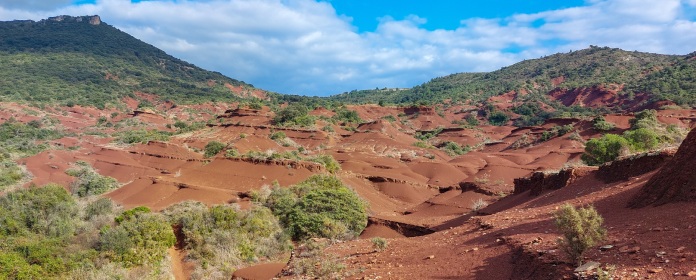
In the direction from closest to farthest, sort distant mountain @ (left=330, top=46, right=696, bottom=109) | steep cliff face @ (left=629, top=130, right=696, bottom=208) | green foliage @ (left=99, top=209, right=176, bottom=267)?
steep cliff face @ (left=629, top=130, right=696, bottom=208) → green foliage @ (left=99, top=209, right=176, bottom=267) → distant mountain @ (left=330, top=46, right=696, bottom=109)

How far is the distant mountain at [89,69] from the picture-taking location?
9700 cm

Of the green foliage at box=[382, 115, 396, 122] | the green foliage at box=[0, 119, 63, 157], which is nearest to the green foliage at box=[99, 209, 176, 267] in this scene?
the green foliage at box=[0, 119, 63, 157]

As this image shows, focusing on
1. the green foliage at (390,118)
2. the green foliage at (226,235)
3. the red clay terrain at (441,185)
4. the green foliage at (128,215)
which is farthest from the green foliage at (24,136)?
the green foliage at (390,118)

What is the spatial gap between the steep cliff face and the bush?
2899 millimetres

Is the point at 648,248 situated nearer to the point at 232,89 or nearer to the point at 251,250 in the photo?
the point at 251,250

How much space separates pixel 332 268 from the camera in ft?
32.1

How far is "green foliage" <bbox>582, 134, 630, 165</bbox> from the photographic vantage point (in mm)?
25344

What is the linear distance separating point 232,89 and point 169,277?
134m

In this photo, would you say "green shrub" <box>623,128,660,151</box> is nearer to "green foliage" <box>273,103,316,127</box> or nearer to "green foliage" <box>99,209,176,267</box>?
"green foliage" <box>99,209,176,267</box>

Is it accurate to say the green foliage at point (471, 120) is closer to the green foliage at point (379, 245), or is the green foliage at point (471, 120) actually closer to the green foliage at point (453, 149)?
the green foliage at point (453, 149)

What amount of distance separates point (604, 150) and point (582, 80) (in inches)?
3528

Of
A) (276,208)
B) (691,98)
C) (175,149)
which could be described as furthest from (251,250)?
(691,98)

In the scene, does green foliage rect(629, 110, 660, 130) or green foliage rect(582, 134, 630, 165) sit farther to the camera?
green foliage rect(629, 110, 660, 130)

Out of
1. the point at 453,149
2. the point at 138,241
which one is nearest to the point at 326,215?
the point at 138,241
